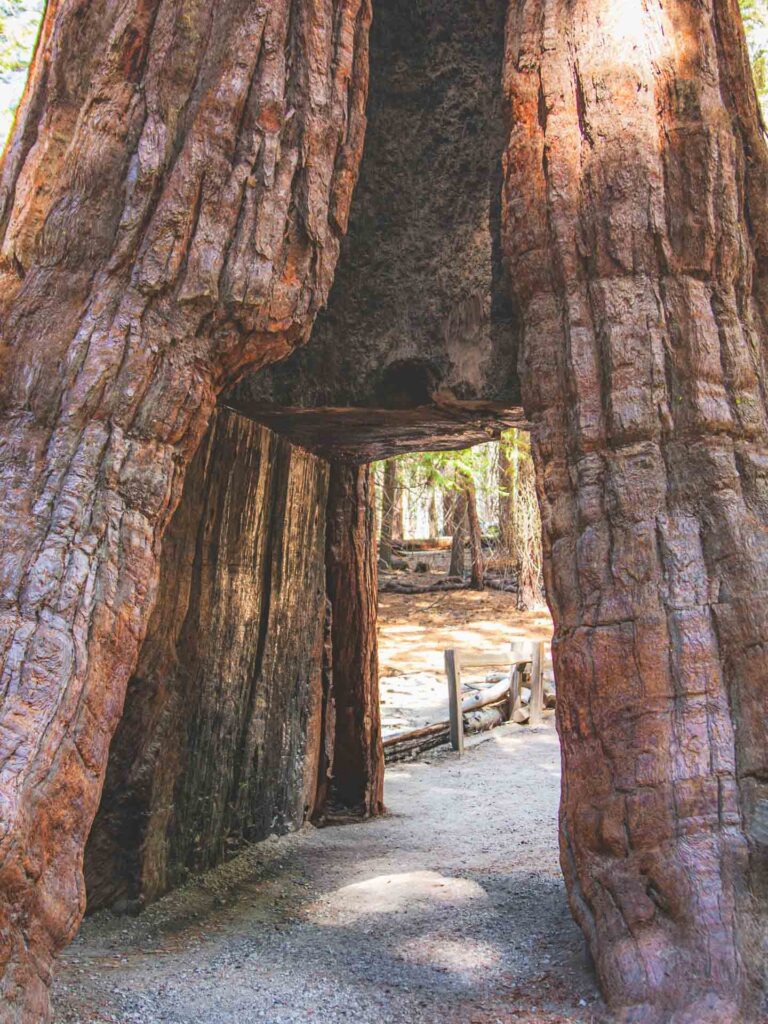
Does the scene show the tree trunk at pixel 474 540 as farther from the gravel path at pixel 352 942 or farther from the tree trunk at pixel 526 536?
the gravel path at pixel 352 942

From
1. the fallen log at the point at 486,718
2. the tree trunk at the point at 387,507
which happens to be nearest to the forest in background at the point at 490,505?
the tree trunk at the point at 387,507

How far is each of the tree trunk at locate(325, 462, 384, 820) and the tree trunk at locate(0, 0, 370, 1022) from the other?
2.50 m

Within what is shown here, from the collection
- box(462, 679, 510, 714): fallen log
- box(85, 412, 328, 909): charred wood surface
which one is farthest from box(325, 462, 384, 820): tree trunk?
box(462, 679, 510, 714): fallen log

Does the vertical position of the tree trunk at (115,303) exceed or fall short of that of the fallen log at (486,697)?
it exceeds it

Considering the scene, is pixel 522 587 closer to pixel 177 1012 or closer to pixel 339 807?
pixel 339 807

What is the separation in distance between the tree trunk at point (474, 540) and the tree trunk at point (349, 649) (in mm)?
10687

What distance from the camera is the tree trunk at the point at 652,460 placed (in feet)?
9.32

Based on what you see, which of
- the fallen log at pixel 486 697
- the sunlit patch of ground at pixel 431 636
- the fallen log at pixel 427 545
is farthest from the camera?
the fallen log at pixel 427 545

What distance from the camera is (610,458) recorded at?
3406mm

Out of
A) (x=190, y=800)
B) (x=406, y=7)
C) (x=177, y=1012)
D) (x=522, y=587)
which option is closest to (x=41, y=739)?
(x=177, y=1012)

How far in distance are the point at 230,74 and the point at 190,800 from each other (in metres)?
3.31

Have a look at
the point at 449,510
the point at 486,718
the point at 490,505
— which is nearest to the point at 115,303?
the point at 486,718

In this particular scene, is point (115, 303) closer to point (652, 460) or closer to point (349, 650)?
point (652, 460)

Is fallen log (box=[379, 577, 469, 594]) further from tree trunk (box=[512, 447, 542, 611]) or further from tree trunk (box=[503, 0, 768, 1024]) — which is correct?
tree trunk (box=[503, 0, 768, 1024])
